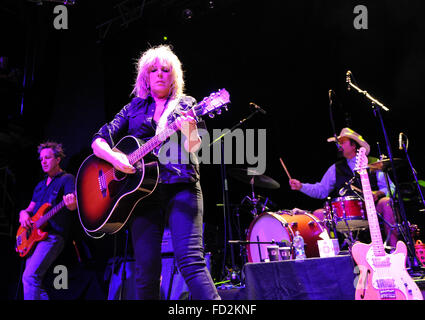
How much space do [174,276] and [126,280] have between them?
750mm

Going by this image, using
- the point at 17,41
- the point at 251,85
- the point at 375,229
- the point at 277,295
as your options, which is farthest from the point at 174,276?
the point at 17,41

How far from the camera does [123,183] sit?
239 cm

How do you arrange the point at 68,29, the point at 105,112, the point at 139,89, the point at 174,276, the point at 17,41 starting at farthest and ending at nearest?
the point at 17,41 → the point at 68,29 → the point at 105,112 → the point at 174,276 → the point at 139,89

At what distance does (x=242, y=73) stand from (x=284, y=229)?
3715 mm

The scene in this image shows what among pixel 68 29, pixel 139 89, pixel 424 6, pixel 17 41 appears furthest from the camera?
pixel 17 41

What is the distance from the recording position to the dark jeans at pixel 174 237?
196 cm

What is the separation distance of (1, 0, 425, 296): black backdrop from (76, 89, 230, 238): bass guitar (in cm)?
338
